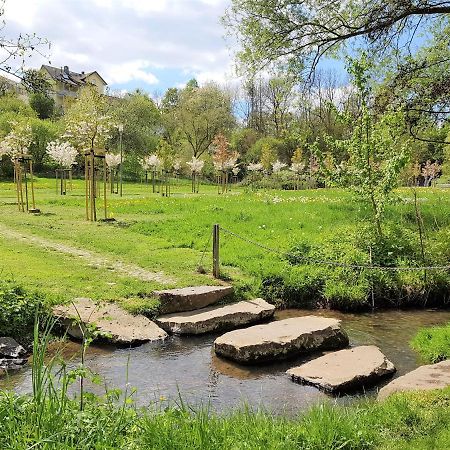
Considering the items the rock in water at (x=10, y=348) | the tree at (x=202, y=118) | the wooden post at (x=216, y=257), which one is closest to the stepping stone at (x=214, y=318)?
the wooden post at (x=216, y=257)

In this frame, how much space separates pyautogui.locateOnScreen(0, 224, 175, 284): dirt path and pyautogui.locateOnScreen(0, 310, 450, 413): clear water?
8.77ft

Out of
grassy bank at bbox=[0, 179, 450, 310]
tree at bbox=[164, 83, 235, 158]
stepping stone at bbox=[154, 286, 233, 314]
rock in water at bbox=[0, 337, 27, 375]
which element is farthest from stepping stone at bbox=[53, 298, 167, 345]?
tree at bbox=[164, 83, 235, 158]

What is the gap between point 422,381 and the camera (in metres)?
5.82

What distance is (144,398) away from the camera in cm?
586

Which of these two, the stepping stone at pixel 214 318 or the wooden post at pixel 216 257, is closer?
the stepping stone at pixel 214 318

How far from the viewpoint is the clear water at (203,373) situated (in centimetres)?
597

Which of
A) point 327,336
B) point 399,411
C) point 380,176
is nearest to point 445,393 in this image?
point 399,411

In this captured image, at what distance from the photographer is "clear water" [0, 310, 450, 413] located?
235 inches

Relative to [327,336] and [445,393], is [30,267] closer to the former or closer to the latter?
[327,336]

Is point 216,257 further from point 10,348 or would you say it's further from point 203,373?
point 10,348

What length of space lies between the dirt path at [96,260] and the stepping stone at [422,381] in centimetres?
545

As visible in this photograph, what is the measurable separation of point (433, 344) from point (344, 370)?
6.17 ft

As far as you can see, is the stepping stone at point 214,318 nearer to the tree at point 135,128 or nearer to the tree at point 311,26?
the tree at point 311,26

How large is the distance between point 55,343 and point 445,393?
215 inches
